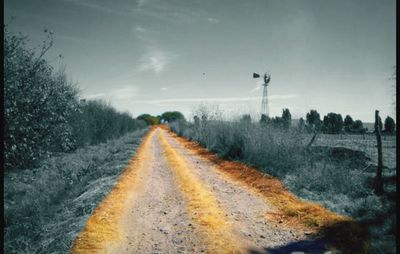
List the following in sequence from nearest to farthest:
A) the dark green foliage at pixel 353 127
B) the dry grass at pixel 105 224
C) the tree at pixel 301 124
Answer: the dry grass at pixel 105 224 < the dark green foliage at pixel 353 127 < the tree at pixel 301 124

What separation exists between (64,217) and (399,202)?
7.34 metres

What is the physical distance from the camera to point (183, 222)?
5.86 meters

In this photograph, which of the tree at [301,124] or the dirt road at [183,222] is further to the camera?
the tree at [301,124]

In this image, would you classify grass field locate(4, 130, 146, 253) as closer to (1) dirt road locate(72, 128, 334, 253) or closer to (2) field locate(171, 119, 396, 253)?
(1) dirt road locate(72, 128, 334, 253)

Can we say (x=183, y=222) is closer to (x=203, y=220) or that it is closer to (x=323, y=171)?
(x=203, y=220)

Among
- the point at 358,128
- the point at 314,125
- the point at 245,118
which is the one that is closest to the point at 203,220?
the point at 314,125

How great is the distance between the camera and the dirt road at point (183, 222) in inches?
188

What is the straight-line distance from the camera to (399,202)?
529 centimetres

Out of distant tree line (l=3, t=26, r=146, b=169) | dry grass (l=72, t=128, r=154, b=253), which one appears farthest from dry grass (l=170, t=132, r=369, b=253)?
distant tree line (l=3, t=26, r=146, b=169)

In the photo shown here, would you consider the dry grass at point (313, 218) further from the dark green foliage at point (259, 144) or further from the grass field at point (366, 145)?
the grass field at point (366, 145)

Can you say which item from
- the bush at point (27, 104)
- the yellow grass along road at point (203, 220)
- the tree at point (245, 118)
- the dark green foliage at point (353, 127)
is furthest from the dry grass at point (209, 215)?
the tree at point (245, 118)

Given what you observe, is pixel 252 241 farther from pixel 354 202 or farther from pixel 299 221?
pixel 354 202

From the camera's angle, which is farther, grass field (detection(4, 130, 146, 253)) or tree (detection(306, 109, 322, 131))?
tree (detection(306, 109, 322, 131))

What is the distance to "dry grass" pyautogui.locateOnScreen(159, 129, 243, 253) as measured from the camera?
4.75 m
